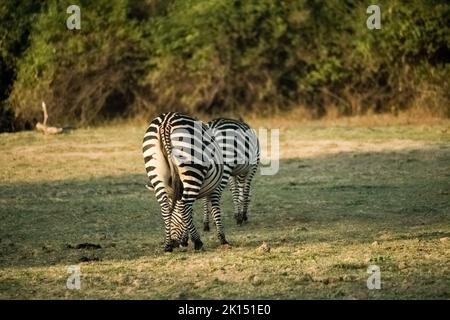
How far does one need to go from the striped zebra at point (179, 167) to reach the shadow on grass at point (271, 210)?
0.37 m

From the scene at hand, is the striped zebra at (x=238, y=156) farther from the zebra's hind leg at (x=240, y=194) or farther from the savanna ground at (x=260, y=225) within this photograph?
the savanna ground at (x=260, y=225)

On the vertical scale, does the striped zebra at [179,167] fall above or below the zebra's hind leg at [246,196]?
above

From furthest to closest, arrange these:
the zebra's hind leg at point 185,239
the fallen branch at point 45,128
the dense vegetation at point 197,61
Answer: the dense vegetation at point 197,61 → the fallen branch at point 45,128 → the zebra's hind leg at point 185,239

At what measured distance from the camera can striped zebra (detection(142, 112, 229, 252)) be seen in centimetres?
973

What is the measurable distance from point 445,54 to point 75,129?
1003 cm

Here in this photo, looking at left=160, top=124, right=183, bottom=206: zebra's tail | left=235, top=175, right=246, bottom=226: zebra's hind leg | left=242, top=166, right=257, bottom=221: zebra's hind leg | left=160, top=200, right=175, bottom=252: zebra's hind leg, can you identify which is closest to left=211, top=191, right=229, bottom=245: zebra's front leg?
left=160, top=200, right=175, bottom=252: zebra's hind leg

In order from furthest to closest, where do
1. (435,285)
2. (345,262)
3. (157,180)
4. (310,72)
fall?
(310,72)
(157,180)
(345,262)
(435,285)

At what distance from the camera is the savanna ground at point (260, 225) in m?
8.14

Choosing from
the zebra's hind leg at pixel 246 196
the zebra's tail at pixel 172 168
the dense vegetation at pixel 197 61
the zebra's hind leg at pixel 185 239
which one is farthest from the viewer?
the dense vegetation at pixel 197 61

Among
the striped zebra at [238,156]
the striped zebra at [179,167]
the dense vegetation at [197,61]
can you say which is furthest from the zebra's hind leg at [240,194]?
the dense vegetation at [197,61]

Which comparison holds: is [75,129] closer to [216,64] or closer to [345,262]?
[216,64]

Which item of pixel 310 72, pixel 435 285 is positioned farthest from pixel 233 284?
pixel 310 72

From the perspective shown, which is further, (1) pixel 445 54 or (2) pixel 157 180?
(1) pixel 445 54

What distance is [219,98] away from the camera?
2630 centimetres
